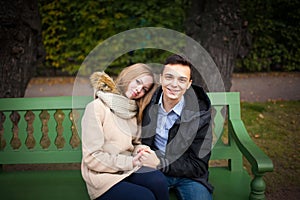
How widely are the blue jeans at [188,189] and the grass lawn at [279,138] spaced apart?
1.42 meters

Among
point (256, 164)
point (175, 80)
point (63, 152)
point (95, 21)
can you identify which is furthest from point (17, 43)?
point (95, 21)

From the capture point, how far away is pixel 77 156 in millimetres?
3076

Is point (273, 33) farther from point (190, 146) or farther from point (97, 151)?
point (97, 151)

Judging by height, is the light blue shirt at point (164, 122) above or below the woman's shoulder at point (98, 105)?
below

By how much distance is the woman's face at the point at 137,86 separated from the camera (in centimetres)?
260

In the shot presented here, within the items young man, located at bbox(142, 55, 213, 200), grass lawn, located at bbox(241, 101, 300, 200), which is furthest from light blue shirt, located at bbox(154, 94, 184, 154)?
grass lawn, located at bbox(241, 101, 300, 200)

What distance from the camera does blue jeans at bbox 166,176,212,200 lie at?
97.7 inches

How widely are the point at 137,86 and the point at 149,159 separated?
1.72 ft

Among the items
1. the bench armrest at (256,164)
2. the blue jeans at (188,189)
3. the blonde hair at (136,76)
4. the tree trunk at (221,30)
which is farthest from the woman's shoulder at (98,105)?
the tree trunk at (221,30)

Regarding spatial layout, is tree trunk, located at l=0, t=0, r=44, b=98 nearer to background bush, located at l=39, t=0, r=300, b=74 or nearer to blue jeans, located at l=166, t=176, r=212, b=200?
blue jeans, located at l=166, t=176, r=212, b=200

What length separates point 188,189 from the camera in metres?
2.53

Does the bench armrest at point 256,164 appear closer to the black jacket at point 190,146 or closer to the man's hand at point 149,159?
the black jacket at point 190,146

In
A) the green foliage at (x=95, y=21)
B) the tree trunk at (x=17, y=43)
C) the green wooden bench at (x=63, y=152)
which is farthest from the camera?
the green foliage at (x=95, y=21)

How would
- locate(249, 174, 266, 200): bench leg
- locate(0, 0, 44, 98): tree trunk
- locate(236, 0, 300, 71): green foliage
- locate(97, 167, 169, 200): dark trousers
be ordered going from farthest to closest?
locate(236, 0, 300, 71): green foliage, locate(0, 0, 44, 98): tree trunk, locate(249, 174, 266, 200): bench leg, locate(97, 167, 169, 200): dark trousers
